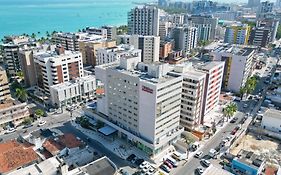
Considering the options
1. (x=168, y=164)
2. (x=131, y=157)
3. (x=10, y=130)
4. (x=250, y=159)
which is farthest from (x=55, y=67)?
(x=250, y=159)

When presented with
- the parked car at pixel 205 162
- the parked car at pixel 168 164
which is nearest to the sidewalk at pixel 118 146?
the parked car at pixel 168 164

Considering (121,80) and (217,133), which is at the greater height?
(121,80)

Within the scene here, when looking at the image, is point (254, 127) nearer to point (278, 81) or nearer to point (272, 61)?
point (278, 81)

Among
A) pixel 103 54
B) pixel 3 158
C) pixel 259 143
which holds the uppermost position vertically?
pixel 103 54

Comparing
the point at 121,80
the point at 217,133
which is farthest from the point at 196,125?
the point at 121,80

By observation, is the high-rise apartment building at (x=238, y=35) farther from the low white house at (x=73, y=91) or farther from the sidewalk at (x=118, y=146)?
the sidewalk at (x=118, y=146)

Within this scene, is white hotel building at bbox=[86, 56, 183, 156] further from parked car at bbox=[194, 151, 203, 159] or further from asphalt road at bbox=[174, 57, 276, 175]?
asphalt road at bbox=[174, 57, 276, 175]

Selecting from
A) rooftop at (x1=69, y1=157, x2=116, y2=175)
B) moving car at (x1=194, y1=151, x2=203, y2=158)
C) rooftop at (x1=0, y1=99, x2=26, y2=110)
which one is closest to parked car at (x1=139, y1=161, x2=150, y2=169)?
rooftop at (x1=69, y1=157, x2=116, y2=175)
